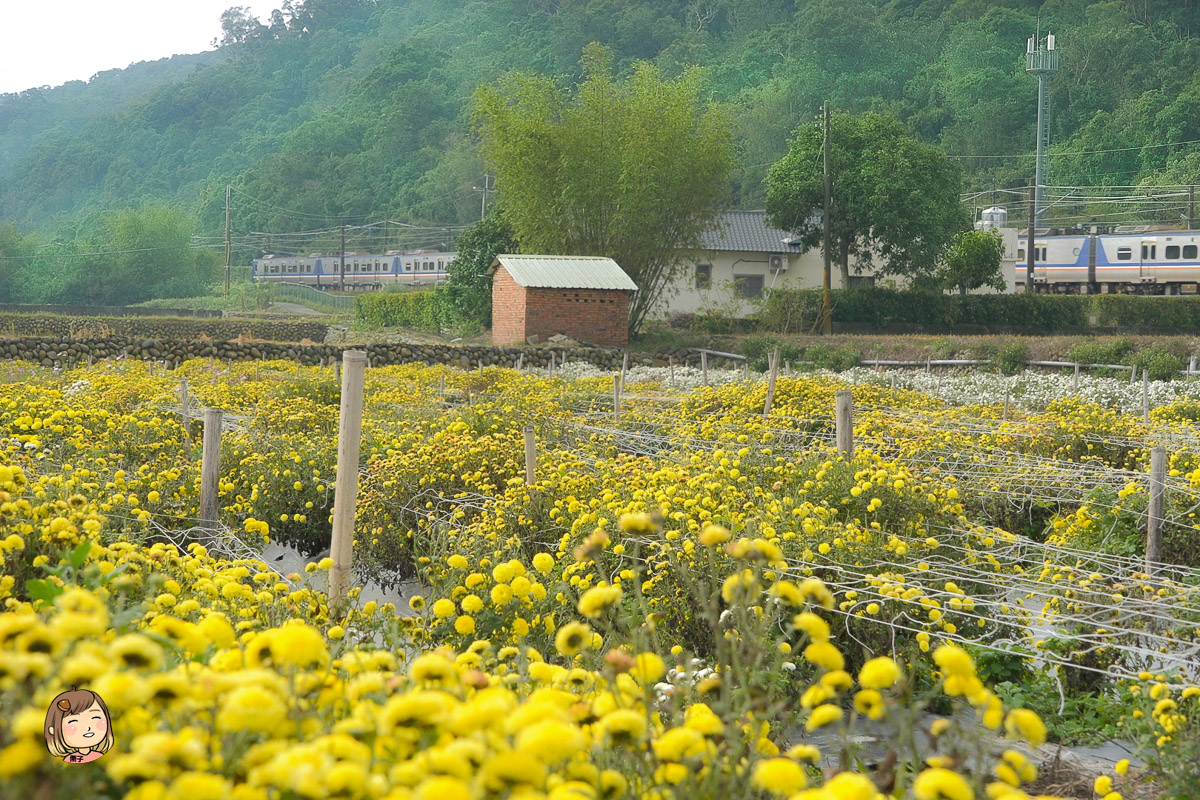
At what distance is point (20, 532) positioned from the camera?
314 cm

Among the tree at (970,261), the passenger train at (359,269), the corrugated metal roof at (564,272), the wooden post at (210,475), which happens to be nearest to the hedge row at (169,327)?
the corrugated metal roof at (564,272)

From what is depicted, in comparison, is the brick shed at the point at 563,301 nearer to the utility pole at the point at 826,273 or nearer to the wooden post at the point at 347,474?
the utility pole at the point at 826,273

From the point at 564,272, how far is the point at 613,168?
4.96m

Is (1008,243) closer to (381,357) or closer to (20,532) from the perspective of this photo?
(381,357)

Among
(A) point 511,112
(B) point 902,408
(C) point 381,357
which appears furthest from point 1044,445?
(A) point 511,112

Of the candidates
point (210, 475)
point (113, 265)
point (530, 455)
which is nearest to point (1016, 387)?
point (530, 455)

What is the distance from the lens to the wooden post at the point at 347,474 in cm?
443

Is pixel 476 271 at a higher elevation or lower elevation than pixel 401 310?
higher

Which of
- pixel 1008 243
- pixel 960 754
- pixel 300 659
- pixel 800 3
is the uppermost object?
pixel 800 3

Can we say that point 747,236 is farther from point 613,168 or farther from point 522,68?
point 522,68

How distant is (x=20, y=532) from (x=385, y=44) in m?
116

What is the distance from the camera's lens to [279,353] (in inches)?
854

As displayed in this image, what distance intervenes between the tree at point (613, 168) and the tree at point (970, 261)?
8.58 meters

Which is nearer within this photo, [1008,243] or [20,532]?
[20,532]
